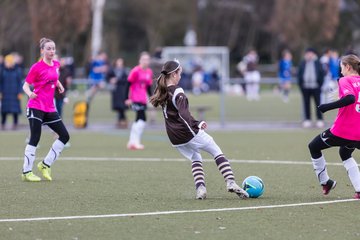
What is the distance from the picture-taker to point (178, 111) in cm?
1126

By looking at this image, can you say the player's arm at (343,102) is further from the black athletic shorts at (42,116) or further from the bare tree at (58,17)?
the bare tree at (58,17)

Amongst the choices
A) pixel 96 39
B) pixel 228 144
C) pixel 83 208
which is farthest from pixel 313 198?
pixel 96 39

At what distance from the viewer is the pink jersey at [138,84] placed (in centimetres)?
1923

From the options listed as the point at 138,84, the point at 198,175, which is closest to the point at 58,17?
the point at 138,84

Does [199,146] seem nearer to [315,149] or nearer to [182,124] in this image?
[182,124]

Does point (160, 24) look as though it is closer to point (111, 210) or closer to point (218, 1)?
point (218, 1)

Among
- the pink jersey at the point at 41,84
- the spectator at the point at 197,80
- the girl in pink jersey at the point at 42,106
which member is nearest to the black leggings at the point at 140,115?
the girl in pink jersey at the point at 42,106

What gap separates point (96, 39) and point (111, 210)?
45690 millimetres

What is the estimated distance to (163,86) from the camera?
1141 cm

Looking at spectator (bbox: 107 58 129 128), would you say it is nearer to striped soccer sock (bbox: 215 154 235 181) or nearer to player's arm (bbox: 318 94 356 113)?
striped soccer sock (bbox: 215 154 235 181)

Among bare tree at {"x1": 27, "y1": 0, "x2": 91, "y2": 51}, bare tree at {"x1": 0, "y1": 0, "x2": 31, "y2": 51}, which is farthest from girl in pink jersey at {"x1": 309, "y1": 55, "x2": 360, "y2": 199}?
bare tree at {"x1": 0, "y1": 0, "x2": 31, "y2": 51}

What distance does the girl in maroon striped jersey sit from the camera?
1125 cm

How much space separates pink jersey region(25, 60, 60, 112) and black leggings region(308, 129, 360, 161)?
418 cm

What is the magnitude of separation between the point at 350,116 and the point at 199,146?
1.90 meters
